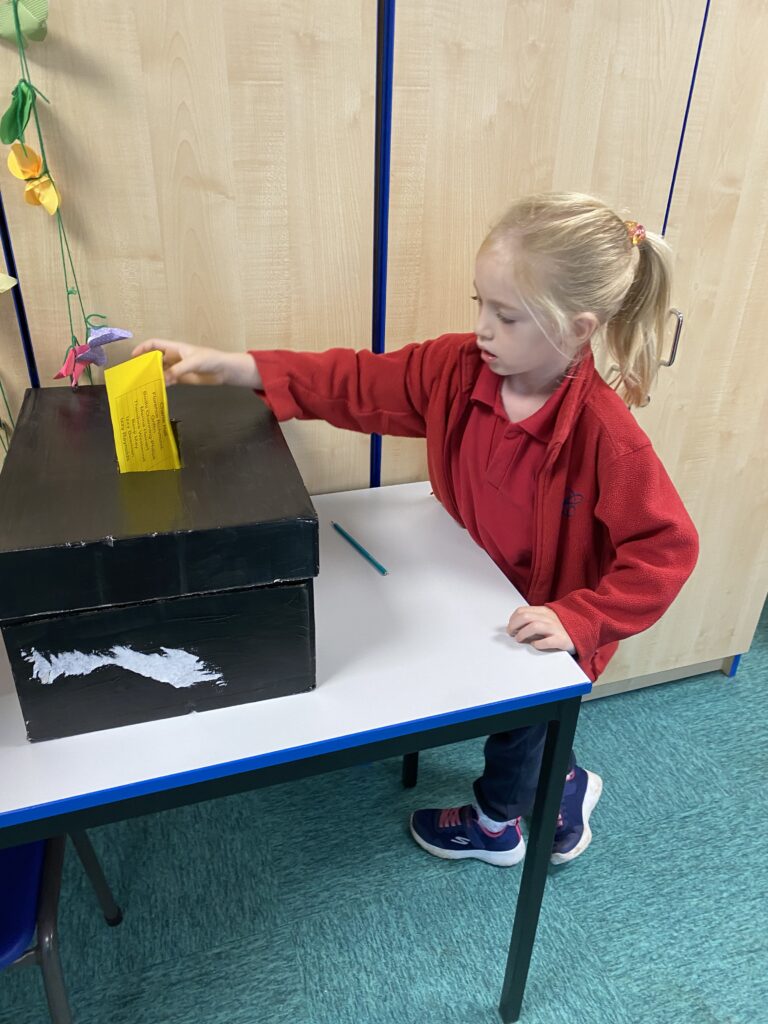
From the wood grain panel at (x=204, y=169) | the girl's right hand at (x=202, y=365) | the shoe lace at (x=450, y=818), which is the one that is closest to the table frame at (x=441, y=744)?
the shoe lace at (x=450, y=818)

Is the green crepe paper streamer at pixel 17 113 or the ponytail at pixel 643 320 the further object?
the ponytail at pixel 643 320

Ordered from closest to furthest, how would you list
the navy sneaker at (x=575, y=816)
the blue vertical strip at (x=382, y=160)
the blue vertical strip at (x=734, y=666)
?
the blue vertical strip at (x=382, y=160)
the navy sneaker at (x=575, y=816)
the blue vertical strip at (x=734, y=666)

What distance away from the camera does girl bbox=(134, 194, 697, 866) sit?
104 centimetres

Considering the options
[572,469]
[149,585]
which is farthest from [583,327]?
[149,585]

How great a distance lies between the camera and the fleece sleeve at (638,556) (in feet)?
3.50

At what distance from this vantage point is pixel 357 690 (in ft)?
3.07

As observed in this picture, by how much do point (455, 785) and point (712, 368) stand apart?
1.07 meters

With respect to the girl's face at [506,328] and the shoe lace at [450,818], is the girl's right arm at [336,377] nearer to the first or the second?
the girl's face at [506,328]

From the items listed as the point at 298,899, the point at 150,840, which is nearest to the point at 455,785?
the point at 298,899

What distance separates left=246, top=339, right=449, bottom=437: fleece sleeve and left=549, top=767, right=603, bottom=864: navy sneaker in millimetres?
812

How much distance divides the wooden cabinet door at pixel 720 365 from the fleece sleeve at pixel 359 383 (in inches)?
23.1

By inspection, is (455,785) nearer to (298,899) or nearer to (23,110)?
(298,899)

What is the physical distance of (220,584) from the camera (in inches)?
32.9

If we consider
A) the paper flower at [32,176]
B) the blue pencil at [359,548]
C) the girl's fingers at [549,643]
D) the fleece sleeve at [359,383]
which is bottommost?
the blue pencil at [359,548]
